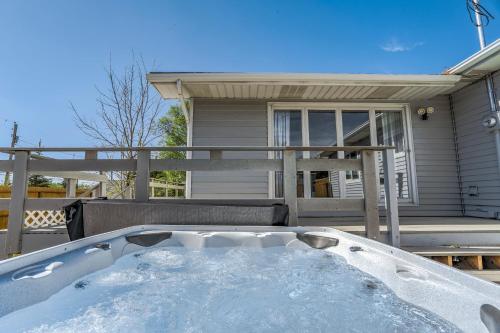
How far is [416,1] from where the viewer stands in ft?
16.9

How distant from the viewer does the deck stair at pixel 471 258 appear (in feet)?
7.32

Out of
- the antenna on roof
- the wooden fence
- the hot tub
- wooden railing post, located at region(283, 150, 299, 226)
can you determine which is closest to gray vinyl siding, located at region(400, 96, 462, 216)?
the antenna on roof

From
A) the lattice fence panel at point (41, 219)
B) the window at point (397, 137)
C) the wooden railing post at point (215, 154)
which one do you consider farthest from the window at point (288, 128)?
the lattice fence panel at point (41, 219)

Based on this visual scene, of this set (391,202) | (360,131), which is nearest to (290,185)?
(391,202)

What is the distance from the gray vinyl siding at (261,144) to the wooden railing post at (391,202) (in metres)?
2.25

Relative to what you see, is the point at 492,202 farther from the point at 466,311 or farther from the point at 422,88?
the point at 466,311

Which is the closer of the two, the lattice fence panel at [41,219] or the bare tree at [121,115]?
the lattice fence panel at [41,219]

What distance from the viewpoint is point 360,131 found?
4738 mm

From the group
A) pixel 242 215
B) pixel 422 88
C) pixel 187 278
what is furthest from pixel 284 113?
pixel 187 278

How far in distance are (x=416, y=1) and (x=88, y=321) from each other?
7263 millimetres

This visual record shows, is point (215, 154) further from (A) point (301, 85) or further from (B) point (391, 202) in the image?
(A) point (301, 85)

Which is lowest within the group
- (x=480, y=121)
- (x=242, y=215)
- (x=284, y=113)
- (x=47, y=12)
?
(x=242, y=215)

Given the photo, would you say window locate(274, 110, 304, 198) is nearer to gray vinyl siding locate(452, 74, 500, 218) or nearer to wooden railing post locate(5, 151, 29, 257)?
gray vinyl siding locate(452, 74, 500, 218)

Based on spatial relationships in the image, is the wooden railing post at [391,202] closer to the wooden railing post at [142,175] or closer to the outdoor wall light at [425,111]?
the wooden railing post at [142,175]
